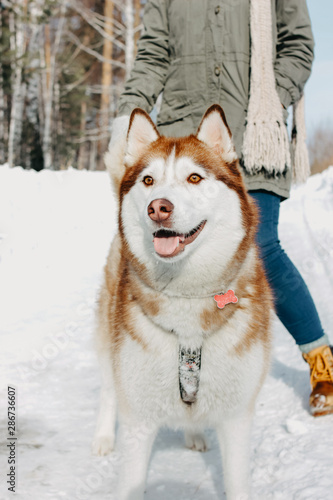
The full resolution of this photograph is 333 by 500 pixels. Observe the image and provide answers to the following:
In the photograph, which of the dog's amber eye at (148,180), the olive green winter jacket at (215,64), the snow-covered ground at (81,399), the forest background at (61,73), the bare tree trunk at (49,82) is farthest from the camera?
the bare tree trunk at (49,82)

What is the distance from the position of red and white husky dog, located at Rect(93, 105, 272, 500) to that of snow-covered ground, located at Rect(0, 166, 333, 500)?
28 cm

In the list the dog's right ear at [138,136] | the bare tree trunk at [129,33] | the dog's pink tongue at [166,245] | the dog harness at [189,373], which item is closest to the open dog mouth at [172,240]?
the dog's pink tongue at [166,245]

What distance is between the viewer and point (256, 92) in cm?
231

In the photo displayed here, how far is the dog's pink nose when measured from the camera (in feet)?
5.04

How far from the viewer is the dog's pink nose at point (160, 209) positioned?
60.4 inches

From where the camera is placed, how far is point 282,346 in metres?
3.33

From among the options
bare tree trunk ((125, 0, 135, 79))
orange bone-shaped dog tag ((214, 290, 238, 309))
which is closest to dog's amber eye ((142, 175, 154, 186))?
orange bone-shaped dog tag ((214, 290, 238, 309))

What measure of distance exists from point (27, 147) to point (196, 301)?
60.8 feet

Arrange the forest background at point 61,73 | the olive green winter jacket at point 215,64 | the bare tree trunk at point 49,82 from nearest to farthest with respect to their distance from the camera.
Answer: the olive green winter jacket at point 215,64 < the forest background at point 61,73 < the bare tree trunk at point 49,82

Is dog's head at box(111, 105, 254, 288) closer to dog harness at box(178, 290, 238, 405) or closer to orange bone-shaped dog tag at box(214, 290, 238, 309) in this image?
orange bone-shaped dog tag at box(214, 290, 238, 309)

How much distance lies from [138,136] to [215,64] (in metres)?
0.72

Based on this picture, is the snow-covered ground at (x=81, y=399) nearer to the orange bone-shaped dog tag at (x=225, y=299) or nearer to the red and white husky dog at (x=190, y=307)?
the red and white husky dog at (x=190, y=307)

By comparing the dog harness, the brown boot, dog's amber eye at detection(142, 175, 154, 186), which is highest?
dog's amber eye at detection(142, 175, 154, 186)

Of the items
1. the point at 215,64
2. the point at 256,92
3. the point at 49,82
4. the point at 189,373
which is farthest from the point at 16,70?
the point at 189,373
